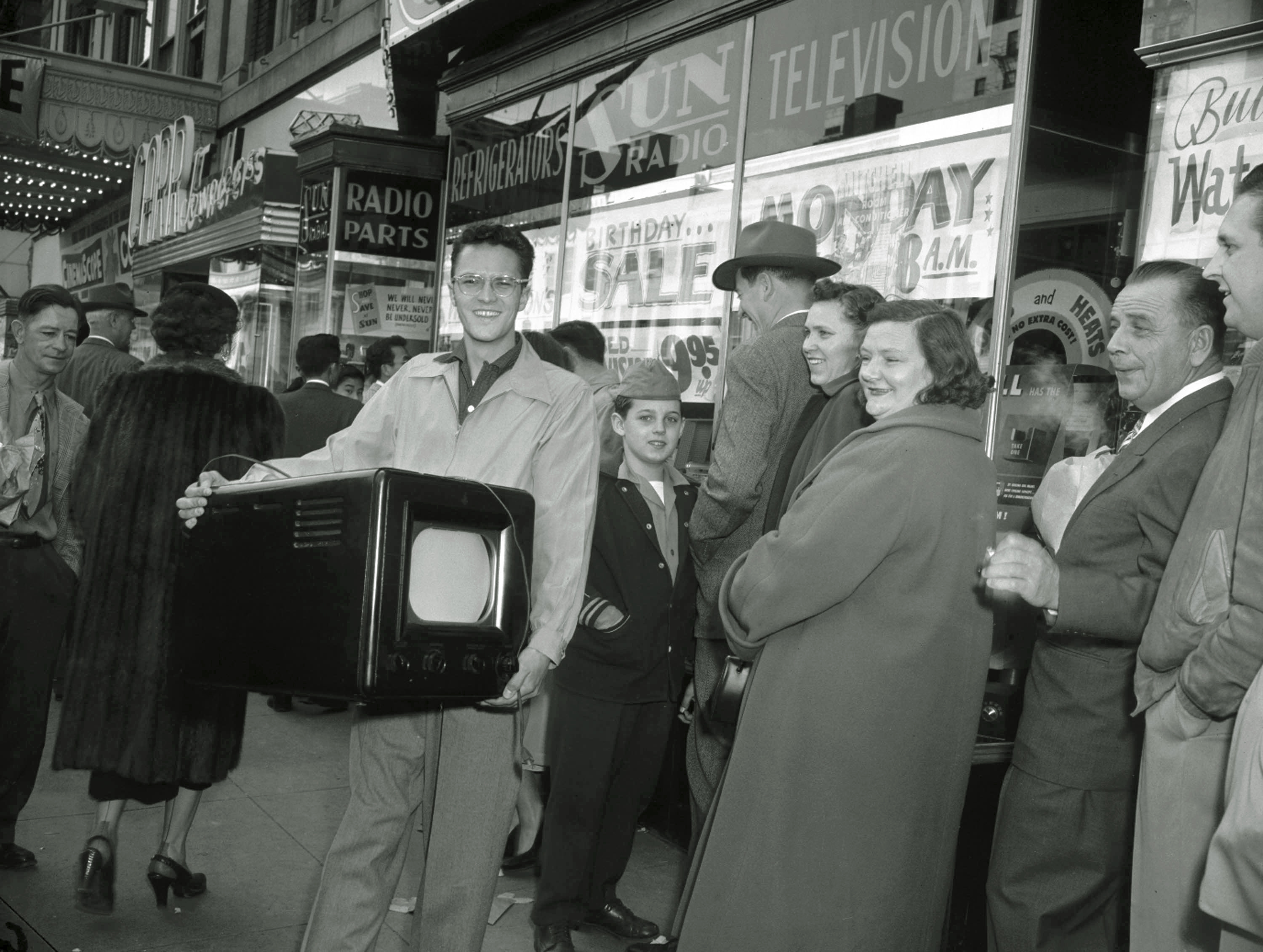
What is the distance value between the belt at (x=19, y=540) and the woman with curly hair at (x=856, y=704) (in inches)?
118

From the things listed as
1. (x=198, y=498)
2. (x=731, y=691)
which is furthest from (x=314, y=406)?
(x=731, y=691)

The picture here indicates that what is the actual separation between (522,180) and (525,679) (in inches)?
273

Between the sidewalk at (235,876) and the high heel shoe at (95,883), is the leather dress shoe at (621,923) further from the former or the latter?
the high heel shoe at (95,883)

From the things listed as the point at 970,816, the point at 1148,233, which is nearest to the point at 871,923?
the point at 970,816

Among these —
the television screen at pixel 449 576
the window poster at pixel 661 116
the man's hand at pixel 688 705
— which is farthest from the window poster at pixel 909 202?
the television screen at pixel 449 576

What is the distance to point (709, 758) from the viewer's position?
4.10 meters

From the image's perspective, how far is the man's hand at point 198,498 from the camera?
10.2ft

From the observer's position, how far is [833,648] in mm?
2842

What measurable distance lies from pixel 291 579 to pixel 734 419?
5.43 feet

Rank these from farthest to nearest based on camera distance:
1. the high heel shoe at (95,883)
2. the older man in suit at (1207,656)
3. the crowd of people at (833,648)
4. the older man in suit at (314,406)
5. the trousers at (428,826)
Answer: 1. the older man in suit at (314,406)
2. the high heel shoe at (95,883)
3. the trousers at (428,826)
4. the crowd of people at (833,648)
5. the older man in suit at (1207,656)

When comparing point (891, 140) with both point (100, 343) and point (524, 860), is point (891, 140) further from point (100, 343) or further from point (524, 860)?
point (100, 343)

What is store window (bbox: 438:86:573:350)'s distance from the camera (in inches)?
349

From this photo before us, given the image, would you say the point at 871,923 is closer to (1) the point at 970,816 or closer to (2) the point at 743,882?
(2) the point at 743,882

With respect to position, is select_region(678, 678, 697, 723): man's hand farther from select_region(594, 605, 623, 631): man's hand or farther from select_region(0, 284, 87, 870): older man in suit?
select_region(0, 284, 87, 870): older man in suit
